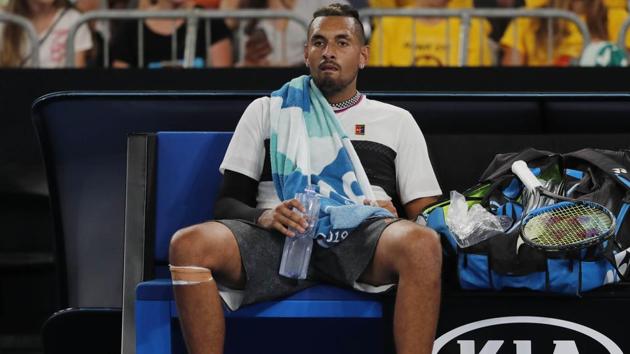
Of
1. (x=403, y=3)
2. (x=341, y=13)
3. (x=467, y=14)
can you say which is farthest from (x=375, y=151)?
(x=403, y=3)

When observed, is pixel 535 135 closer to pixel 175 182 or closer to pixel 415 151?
pixel 415 151

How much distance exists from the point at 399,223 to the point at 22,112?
2.17 metres

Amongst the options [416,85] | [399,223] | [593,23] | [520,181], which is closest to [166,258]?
[399,223]

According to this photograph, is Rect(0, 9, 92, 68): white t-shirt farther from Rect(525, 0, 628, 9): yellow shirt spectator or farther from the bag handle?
the bag handle

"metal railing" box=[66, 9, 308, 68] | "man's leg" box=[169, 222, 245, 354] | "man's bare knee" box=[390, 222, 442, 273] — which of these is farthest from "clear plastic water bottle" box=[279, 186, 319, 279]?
"metal railing" box=[66, 9, 308, 68]

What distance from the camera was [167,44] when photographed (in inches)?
207

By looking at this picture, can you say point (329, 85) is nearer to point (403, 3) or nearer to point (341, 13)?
point (341, 13)

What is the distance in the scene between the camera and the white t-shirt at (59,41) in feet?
17.2

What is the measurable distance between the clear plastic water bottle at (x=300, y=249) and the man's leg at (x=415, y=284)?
210 millimetres

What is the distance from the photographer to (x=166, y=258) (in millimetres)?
3133

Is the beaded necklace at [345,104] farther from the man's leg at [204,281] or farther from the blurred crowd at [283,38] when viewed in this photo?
the blurred crowd at [283,38]

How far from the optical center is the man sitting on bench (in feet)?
8.64

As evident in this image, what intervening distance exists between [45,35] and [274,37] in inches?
41.3

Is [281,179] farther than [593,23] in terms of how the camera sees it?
→ No
